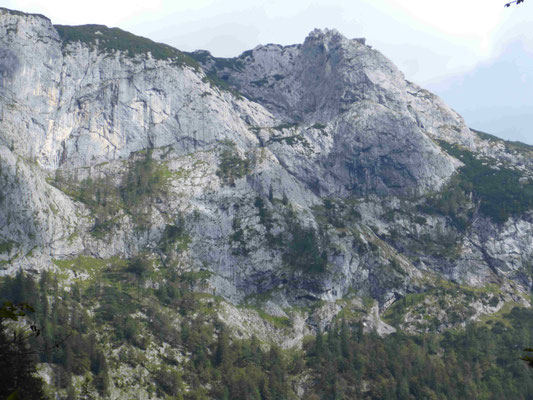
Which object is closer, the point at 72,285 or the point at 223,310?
the point at 72,285

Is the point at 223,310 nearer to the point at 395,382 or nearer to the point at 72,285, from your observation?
the point at 72,285

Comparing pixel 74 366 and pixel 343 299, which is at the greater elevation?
pixel 343 299

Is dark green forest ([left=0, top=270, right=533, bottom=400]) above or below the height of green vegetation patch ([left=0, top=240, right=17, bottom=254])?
below

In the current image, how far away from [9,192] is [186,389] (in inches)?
3642

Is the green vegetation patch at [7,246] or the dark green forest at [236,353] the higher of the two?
the green vegetation patch at [7,246]

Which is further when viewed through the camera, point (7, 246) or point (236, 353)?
point (7, 246)

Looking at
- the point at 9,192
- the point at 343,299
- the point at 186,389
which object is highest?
the point at 9,192

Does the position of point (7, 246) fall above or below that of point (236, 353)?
above

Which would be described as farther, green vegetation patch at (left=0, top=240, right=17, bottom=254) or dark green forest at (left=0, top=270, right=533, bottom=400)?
green vegetation patch at (left=0, top=240, right=17, bottom=254)

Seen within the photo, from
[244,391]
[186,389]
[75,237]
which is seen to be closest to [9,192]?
[75,237]

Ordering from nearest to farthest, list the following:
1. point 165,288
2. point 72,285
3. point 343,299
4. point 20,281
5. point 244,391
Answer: point 244,391 → point 20,281 → point 72,285 → point 165,288 → point 343,299

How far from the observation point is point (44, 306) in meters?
147

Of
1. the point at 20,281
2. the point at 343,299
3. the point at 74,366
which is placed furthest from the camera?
the point at 343,299

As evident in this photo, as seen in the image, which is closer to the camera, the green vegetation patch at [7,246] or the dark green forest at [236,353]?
the dark green forest at [236,353]
